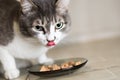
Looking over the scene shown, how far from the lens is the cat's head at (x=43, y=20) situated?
976 mm

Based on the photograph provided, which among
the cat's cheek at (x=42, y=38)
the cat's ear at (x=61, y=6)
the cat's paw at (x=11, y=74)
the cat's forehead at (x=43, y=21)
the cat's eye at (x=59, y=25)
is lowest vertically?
the cat's paw at (x=11, y=74)

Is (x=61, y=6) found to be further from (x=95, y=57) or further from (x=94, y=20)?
(x=94, y=20)

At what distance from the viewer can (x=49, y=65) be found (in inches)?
45.3

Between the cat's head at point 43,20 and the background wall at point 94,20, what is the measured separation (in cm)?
57

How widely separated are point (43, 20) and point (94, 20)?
2.33 feet

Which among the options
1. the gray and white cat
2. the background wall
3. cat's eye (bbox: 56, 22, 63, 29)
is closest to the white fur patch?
the gray and white cat

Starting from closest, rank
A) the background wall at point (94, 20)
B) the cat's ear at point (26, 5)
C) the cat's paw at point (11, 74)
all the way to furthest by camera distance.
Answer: the cat's ear at point (26, 5) → the cat's paw at point (11, 74) → the background wall at point (94, 20)

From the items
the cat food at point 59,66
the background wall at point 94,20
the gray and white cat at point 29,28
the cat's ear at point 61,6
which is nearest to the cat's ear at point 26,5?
the gray and white cat at point 29,28

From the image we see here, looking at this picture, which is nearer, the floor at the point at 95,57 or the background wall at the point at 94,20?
the floor at the point at 95,57

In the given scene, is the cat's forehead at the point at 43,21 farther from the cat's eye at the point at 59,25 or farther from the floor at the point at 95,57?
the floor at the point at 95,57

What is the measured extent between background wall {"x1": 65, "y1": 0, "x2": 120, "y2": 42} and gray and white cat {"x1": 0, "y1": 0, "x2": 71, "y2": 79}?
51 centimetres

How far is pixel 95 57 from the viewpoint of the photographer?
1290 millimetres

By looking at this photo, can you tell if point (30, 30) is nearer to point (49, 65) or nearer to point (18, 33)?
point (18, 33)

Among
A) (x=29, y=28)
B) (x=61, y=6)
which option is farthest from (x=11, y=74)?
(x=61, y=6)
